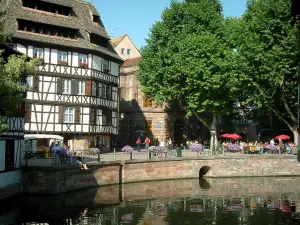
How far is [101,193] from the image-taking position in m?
29.6

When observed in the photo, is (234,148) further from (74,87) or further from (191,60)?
(74,87)

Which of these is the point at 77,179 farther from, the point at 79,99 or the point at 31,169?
the point at 79,99

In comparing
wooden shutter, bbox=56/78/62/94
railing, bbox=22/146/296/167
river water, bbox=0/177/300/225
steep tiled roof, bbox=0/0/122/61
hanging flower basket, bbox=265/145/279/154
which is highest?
steep tiled roof, bbox=0/0/122/61

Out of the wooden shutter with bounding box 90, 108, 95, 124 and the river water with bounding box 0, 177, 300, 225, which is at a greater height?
the wooden shutter with bounding box 90, 108, 95, 124

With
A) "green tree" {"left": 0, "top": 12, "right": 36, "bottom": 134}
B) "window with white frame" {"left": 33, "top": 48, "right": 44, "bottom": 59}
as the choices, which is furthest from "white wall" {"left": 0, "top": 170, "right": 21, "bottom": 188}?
"window with white frame" {"left": 33, "top": 48, "right": 44, "bottom": 59}

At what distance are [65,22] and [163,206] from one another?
22.1 meters

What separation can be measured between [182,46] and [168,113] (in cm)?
1325

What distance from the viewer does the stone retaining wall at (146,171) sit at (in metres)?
27.6

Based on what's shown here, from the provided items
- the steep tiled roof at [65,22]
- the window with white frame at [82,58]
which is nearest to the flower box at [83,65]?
the window with white frame at [82,58]

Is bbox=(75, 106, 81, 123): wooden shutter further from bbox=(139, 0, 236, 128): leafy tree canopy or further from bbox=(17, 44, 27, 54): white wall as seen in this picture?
bbox=(139, 0, 236, 128): leafy tree canopy

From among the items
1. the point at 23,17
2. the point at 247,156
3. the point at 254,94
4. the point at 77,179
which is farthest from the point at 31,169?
the point at 254,94

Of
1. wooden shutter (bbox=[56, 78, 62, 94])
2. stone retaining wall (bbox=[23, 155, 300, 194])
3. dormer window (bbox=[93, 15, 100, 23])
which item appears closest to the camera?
stone retaining wall (bbox=[23, 155, 300, 194])

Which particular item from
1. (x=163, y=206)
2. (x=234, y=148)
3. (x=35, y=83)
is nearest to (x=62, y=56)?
(x=35, y=83)

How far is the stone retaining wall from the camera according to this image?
27.6 meters
